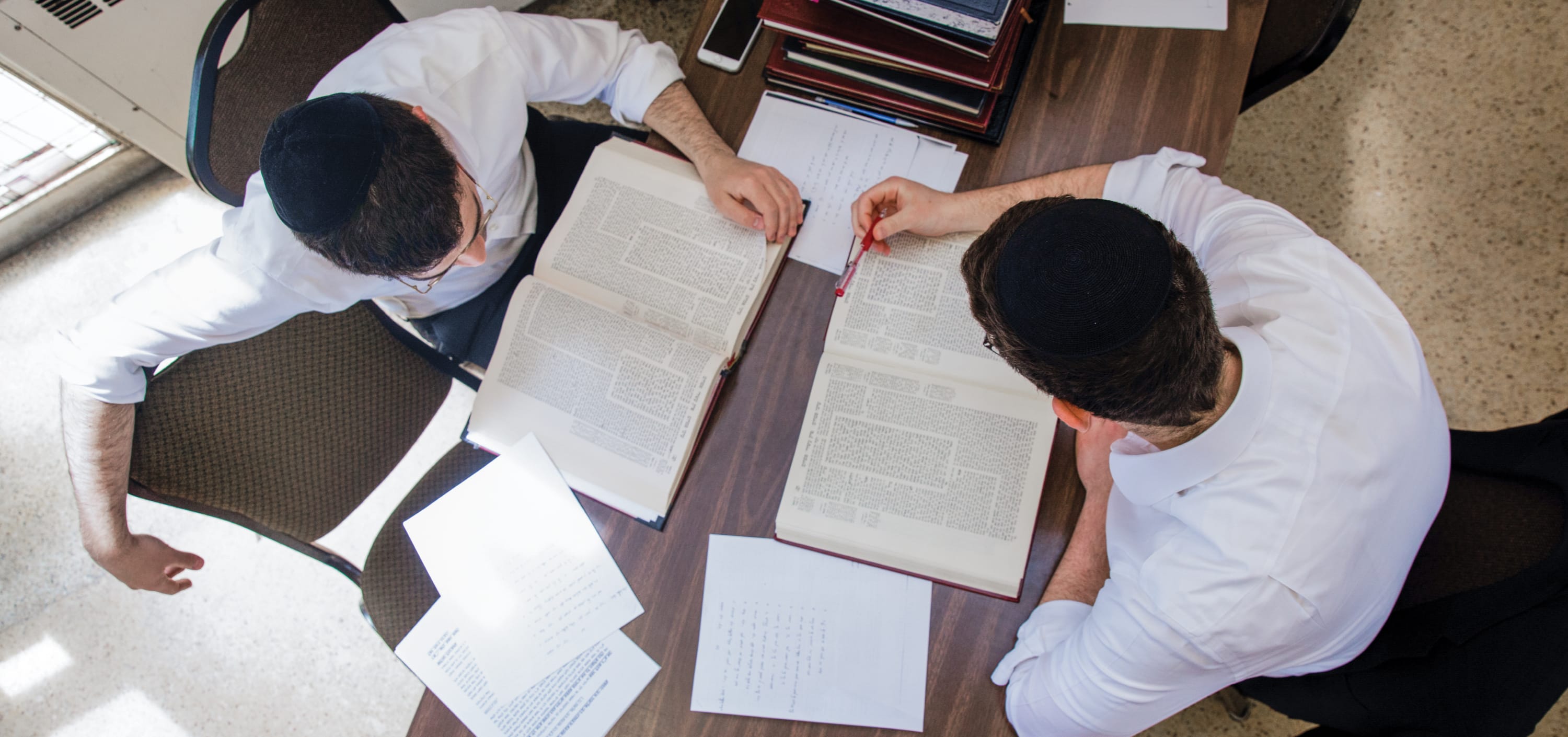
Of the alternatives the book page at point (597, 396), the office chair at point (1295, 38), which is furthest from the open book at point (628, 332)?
the office chair at point (1295, 38)

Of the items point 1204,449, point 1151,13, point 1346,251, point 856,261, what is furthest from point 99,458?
point 1346,251

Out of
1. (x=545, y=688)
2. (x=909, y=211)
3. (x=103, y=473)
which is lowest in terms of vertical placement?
(x=545, y=688)

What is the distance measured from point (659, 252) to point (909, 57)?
471mm

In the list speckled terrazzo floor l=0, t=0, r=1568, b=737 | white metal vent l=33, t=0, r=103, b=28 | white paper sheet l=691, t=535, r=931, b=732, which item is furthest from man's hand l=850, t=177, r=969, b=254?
white metal vent l=33, t=0, r=103, b=28

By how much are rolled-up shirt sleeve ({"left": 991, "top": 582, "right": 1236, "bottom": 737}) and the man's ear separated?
0.69 ft

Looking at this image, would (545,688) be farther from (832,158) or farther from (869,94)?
(869,94)

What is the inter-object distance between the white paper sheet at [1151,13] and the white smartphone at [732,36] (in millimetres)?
507

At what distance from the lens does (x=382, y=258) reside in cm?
101

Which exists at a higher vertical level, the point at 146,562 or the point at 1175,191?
the point at 1175,191

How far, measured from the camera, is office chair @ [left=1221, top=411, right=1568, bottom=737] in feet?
2.71

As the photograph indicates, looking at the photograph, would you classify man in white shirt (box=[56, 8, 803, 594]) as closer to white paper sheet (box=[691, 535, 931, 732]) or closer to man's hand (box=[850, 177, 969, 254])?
man's hand (box=[850, 177, 969, 254])

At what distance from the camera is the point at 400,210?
3.24 feet

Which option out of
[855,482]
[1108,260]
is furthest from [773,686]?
[1108,260]

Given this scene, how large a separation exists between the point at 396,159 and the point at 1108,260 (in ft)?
2.75
